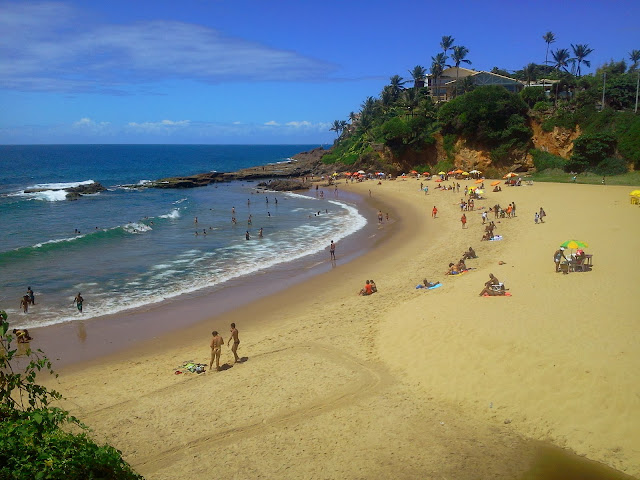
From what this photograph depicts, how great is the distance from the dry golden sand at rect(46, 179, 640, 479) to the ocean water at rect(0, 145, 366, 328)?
18.3 ft

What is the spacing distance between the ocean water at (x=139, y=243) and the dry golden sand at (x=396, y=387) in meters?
5.58

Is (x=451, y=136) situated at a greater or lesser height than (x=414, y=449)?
greater

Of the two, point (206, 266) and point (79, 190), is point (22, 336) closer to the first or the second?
→ point (206, 266)

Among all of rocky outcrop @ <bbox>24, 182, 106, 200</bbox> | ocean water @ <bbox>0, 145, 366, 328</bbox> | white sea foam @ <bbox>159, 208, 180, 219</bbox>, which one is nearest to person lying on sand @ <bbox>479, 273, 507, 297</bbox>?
ocean water @ <bbox>0, 145, 366, 328</bbox>

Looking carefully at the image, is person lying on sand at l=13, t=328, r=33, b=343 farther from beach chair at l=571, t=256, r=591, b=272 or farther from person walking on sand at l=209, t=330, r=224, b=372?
beach chair at l=571, t=256, r=591, b=272

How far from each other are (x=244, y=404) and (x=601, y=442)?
274 inches

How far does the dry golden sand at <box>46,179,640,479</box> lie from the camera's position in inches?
338

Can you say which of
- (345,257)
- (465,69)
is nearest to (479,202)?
(345,257)

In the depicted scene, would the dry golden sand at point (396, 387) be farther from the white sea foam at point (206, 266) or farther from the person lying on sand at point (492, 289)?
the white sea foam at point (206, 266)

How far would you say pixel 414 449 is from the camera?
28.6 ft

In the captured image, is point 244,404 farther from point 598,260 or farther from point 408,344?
point 598,260

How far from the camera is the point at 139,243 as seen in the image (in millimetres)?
29500

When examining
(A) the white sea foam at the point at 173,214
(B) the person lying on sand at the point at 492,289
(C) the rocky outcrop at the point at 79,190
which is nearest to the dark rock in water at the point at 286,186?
(A) the white sea foam at the point at 173,214

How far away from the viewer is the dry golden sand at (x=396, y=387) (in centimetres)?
859
